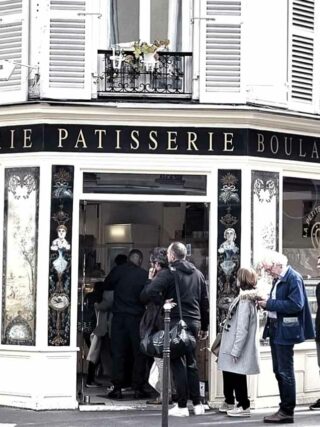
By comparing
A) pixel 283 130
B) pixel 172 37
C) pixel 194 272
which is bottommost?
pixel 194 272

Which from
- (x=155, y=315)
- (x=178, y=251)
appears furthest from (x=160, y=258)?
(x=155, y=315)

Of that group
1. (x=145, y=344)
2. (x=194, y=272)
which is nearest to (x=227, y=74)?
(x=194, y=272)

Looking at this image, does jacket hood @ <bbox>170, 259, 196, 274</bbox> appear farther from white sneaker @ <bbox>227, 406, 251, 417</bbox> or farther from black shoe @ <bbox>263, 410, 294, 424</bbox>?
black shoe @ <bbox>263, 410, 294, 424</bbox>

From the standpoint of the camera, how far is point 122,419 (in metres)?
11.7

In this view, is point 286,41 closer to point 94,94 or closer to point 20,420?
point 94,94

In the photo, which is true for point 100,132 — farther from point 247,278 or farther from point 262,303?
point 262,303

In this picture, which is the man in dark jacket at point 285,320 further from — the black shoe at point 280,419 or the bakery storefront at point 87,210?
the bakery storefront at point 87,210

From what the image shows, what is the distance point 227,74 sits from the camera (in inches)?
495

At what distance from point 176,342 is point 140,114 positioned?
2.93m

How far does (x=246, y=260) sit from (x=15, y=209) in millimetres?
3018

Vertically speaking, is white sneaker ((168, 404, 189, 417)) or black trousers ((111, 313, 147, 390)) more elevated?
black trousers ((111, 313, 147, 390))

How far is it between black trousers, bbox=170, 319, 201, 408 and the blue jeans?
3.33 feet

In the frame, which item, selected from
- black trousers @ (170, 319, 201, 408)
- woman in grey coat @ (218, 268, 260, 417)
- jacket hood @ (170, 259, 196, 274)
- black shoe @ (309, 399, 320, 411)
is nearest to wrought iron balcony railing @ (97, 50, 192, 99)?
jacket hood @ (170, 259, 196, 274)

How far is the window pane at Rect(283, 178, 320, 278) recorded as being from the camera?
43.8 feet
